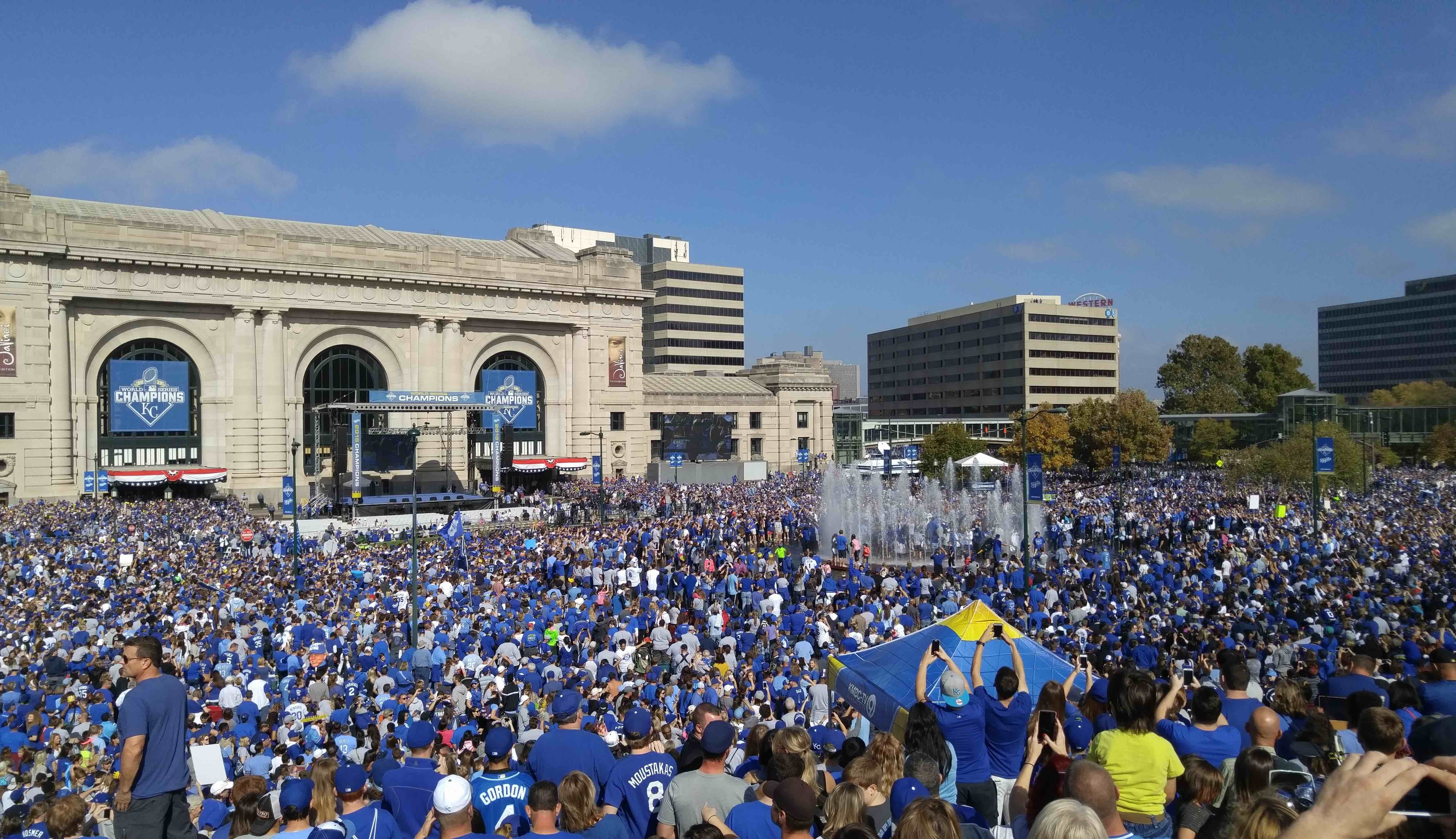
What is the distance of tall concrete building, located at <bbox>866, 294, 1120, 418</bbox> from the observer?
11594cm

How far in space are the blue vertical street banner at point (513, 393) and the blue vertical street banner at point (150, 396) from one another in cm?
1655

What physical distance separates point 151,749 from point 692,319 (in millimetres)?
103138

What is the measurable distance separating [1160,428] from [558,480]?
142 feet

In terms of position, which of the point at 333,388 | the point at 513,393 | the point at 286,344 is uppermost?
the point at 286,344

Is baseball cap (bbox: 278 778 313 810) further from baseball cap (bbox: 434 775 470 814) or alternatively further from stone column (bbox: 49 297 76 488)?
stone column (bbox: 49 297 76 488)

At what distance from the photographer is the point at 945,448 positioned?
Result: 2800 inches

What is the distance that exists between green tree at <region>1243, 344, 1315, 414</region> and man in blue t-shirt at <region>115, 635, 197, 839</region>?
4149 inches

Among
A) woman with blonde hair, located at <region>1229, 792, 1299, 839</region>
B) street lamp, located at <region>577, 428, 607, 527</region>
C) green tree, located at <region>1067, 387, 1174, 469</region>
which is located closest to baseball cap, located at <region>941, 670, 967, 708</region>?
woman with blonde hair, located at <region>1229, 792, 1299, 839</region>

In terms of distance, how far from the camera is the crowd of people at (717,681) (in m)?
5.74

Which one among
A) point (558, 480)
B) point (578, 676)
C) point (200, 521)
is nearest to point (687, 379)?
point (558, 480)

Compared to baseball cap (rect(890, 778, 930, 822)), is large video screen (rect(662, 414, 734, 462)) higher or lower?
higher

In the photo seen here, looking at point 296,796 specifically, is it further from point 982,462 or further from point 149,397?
point 149,397

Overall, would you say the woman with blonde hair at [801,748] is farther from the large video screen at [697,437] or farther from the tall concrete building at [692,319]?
the tall concrete building at [692,319]

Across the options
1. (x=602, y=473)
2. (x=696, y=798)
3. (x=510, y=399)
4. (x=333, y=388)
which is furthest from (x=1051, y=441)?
(x=696, y=798)
